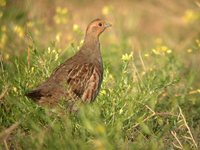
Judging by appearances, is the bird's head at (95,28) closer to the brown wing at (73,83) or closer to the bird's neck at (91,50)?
the bird's neck at (91,50)

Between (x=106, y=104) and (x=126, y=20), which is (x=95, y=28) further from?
(x=126, y=20)

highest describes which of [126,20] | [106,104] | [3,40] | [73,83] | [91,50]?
[126,20]

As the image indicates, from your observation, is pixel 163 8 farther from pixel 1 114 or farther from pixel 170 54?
pixel 1 114

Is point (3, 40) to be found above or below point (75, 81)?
above

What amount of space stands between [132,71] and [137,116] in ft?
4.69

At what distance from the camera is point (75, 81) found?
277 inches

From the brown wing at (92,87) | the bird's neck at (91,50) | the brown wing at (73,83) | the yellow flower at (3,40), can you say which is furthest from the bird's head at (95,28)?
the yellow flower at (3,40)

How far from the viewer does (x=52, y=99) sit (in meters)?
6.82

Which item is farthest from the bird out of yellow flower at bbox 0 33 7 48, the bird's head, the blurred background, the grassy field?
the blurred background

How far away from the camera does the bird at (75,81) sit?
22.3 feet

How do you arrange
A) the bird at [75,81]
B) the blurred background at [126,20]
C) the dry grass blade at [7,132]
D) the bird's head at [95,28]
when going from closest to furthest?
the dry grass blade at [7,132], the bird at [75,81], the bird's head at [95,28], the blurred background at [126,20]

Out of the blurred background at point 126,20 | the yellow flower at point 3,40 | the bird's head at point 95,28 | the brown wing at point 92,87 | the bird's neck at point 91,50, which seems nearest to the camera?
the brown wing at point 92,87

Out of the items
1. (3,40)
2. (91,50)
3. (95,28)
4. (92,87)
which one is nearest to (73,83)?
(92,87)

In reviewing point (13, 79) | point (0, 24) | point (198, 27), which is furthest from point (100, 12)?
point (13, 79)
